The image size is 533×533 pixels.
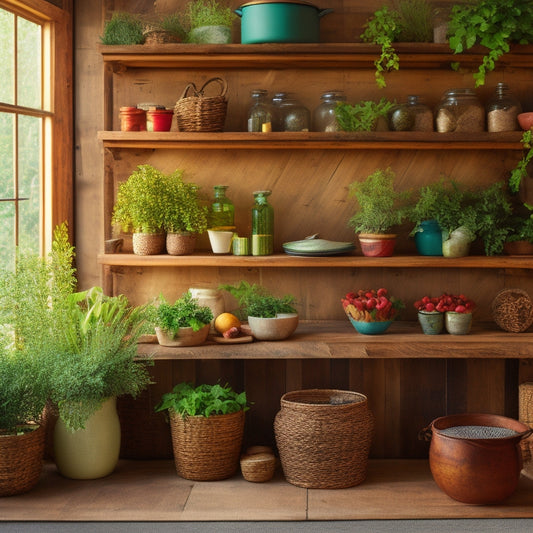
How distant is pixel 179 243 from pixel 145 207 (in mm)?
238

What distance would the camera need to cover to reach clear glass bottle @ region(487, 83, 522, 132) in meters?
3.67

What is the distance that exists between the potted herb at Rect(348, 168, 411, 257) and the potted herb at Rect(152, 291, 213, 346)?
858 millimetres

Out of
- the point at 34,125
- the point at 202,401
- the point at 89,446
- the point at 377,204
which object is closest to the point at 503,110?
the point at 377,204

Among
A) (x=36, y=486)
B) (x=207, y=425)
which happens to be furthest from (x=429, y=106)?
(x=36, y=486)

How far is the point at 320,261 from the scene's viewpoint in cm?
360

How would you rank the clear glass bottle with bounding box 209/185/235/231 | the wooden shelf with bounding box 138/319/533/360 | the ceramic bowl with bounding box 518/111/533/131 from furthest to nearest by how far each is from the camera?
the clear glass bottle with bounding box 209/185/235/231 → the ceramic bowl with bounding box 518/111/533/131 → the wooden shelf with bounding box 138/319/533/360

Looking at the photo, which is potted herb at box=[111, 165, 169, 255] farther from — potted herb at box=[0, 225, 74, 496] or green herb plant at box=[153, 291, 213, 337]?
potted herb at box=[0, 225, 74, 496]

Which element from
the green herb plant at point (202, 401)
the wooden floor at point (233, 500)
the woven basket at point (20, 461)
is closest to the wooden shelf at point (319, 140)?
the green herb plant at point (202, 401)

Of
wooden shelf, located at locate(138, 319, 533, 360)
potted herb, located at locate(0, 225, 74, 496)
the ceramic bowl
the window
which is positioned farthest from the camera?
the ceramic bowl

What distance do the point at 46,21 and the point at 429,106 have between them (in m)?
1.94

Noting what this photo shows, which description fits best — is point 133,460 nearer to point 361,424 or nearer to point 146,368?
point 146,368

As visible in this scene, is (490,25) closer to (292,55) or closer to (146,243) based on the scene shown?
(292,55)

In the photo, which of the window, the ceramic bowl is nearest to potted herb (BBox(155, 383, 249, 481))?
the window

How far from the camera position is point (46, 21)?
12.3 ft
